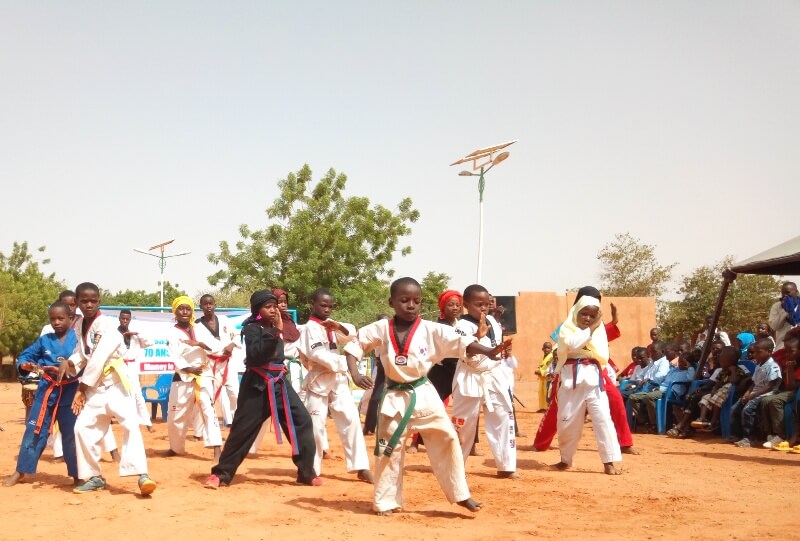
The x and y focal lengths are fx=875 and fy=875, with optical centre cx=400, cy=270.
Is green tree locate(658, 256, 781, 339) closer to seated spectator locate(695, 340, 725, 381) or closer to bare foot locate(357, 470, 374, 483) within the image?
seated spectator locate(695, 340, 725, 381)

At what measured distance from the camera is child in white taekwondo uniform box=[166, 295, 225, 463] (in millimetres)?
10148

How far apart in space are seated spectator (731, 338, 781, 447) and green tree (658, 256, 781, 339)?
16634mm

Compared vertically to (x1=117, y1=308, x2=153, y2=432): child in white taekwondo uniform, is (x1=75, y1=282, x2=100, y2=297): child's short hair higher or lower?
higher

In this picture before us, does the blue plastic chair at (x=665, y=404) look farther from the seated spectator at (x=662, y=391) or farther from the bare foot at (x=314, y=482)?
the bare foot at (x=314, y=482)

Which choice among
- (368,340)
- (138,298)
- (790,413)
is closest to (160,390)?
(368,340)

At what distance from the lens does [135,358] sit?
11383mm

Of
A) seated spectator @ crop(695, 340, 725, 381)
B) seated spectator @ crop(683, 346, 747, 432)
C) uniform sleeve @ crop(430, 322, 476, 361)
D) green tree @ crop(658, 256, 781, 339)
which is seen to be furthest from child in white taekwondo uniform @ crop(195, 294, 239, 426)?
green tree @ crop(658, 256, 781, 339)

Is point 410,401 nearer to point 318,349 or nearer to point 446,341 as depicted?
point 446,341

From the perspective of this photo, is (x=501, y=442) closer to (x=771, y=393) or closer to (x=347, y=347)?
(x=347, y=347)

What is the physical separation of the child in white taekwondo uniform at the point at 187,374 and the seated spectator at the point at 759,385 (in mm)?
6874

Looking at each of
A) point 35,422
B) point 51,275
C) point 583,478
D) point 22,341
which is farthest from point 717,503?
point 51,275

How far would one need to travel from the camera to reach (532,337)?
31500 millimetres

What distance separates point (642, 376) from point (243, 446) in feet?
28.6

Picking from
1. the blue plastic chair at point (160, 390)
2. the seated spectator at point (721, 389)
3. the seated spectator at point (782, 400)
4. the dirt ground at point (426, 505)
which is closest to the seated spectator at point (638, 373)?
the seated spectator at point (721, 389)
